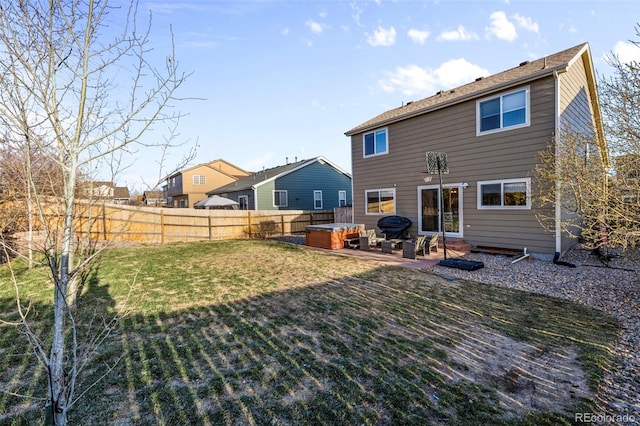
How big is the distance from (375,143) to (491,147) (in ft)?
15.8

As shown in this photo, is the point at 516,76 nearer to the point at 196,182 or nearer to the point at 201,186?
the point at 201,186

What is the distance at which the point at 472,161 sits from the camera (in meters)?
10.0

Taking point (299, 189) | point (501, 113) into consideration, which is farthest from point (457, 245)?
point (299, 189)

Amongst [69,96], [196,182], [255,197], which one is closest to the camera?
[69,96]

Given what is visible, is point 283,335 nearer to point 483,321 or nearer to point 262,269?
point 483,321

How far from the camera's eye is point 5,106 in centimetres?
157

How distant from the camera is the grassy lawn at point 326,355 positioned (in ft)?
8.32

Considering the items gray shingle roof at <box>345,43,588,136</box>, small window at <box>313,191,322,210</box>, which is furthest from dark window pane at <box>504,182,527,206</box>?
small window at <box>313,191,322,210</box>

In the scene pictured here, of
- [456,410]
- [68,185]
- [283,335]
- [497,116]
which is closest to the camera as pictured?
[68,185]

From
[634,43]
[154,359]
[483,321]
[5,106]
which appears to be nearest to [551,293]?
[483,321]

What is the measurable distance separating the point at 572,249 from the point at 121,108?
12.7 metres

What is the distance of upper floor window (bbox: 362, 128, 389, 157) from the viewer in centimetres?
1284

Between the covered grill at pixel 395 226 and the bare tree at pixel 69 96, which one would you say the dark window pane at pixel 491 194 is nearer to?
the covered grill at pixel 395 226

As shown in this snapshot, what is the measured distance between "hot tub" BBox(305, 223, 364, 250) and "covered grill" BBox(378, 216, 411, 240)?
0.96m
